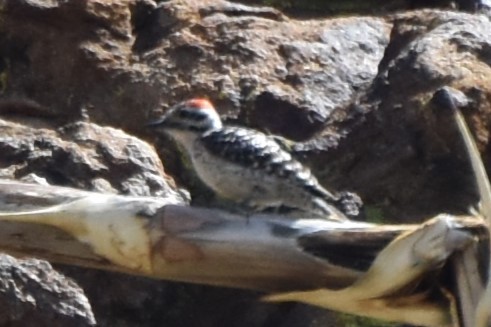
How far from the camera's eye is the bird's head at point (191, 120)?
7418 millimetres

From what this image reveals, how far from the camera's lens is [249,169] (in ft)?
23.3

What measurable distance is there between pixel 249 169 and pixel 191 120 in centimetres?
53

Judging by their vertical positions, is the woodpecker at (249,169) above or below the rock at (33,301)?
above

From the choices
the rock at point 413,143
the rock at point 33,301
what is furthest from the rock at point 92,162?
the rock at point 413,143

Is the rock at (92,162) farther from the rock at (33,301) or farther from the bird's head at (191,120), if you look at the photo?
the rock at (33,301)

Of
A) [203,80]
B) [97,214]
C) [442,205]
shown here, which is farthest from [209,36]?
[97,214]

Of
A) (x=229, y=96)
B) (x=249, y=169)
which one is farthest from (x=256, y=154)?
(x=229, y=96)

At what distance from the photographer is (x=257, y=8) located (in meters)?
9.36

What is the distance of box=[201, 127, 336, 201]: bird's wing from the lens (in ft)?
22.8

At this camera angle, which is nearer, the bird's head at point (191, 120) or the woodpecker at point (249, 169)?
the woodpecker at point (249, 169)

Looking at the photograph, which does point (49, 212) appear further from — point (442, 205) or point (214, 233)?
point (442, 205)

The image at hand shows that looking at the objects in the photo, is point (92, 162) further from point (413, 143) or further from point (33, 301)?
point (413, 143)

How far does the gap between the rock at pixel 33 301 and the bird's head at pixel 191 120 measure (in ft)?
2.92

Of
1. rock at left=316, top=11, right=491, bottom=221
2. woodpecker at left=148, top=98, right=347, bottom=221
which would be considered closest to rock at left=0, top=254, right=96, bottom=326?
woodpecker at left=148, top=98, right=347, bottom=221
